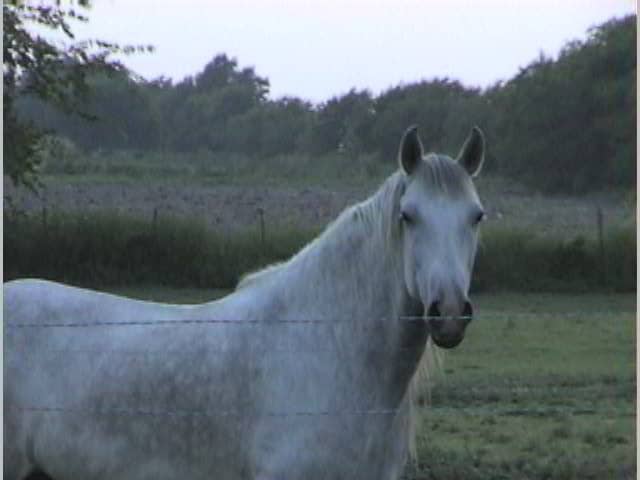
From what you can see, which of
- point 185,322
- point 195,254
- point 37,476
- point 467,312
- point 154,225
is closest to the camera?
point 467,312

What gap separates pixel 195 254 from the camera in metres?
17.5

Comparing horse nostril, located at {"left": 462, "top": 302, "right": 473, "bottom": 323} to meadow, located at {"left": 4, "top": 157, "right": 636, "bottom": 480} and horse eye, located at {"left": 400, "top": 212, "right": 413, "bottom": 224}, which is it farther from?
meadow, located at {"left": 4, "top": 157, "right": 636, "bottom": 480}

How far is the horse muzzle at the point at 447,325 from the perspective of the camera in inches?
155

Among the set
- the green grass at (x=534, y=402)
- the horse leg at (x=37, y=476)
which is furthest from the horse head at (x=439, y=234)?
the green grass at (x=534, y=402)

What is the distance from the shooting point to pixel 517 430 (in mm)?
8156

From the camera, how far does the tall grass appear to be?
17047mm

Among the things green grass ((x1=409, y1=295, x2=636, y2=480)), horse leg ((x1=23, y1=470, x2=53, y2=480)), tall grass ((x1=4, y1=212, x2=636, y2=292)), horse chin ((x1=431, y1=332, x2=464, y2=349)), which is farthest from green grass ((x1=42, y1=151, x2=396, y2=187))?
horse chin ((x1=431, y1=332, x2=464, y2=349))

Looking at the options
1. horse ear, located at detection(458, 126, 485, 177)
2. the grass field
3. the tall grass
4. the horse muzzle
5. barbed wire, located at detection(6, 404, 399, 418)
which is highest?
horse ear, located at detection(458, 126, 485, 177)

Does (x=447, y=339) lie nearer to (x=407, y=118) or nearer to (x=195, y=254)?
(x=195, y=254)

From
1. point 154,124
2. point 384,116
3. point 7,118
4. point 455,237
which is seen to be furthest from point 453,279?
point 154,124

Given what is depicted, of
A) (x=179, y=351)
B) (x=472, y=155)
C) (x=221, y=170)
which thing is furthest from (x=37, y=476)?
(x=221, y=170)

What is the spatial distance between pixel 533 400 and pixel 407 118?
18.5 m

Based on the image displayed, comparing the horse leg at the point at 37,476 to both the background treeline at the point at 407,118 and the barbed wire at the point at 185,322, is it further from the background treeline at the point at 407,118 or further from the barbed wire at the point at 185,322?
the background treeline at the point at 407,118

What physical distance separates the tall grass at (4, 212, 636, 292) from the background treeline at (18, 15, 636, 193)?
161cm
